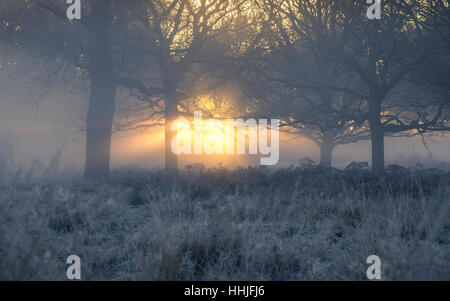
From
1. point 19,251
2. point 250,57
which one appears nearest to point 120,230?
point 19,251

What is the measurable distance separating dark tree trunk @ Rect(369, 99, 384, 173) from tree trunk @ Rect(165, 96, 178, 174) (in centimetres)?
632

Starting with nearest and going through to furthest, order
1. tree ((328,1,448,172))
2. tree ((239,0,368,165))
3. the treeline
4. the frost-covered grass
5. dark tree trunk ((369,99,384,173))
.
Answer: the frost-covered grass
tree ((328,1,448,172))
the treeline
dark tree trunk ((369,99,384,173))
tree ((239,0,368,165))

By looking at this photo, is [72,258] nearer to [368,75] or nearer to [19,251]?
[19,251]

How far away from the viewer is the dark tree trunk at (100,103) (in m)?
10.9

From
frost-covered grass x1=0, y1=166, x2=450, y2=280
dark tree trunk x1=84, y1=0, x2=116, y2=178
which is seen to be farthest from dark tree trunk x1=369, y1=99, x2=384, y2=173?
dark tree trunk x1=84, y1=0, x2=116, y2=178

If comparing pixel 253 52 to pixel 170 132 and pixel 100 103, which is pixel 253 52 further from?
pixel 100 103

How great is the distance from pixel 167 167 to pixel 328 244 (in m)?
8.86

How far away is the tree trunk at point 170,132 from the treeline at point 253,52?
37 millimetres

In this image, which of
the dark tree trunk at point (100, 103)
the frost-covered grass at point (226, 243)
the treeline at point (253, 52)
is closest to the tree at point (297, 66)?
the treeline at point (253, 52)

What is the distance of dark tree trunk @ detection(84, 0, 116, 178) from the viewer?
10.9 m

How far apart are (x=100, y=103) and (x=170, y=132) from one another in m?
2.60

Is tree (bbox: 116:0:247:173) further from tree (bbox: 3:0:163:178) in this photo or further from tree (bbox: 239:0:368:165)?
tree (bbox: 239:0:368:165)

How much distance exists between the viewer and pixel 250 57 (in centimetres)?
1024

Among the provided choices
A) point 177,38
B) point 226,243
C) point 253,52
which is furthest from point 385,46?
point 226,243
